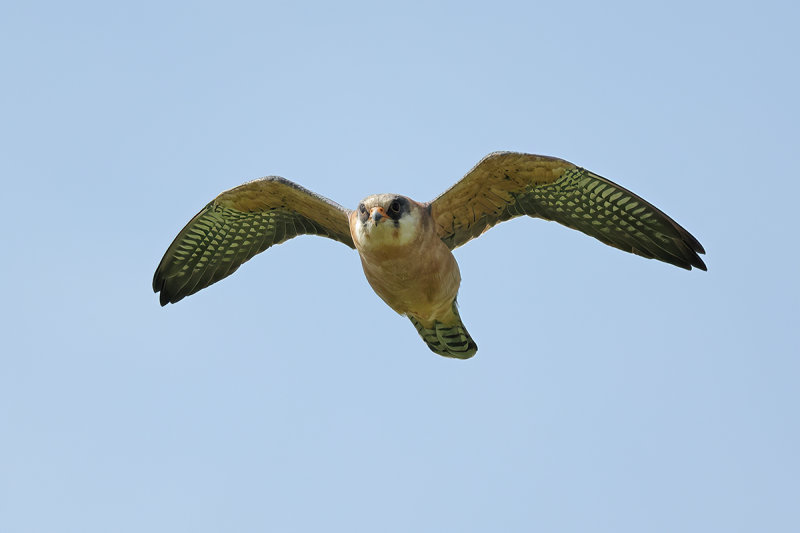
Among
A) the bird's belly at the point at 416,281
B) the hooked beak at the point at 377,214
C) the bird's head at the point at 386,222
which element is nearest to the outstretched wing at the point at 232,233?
the bird's belly at the point at 416,281

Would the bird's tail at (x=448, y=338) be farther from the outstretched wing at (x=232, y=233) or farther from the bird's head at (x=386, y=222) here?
the bird's head at (x=386, y=222)

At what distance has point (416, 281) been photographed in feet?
37.6

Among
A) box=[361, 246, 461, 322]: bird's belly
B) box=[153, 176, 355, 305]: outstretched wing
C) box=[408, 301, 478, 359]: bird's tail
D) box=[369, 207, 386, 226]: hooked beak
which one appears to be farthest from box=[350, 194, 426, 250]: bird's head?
box=[408, 301, 478, 359]: bird's tail

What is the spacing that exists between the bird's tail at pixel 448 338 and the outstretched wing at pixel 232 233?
138 centimetres

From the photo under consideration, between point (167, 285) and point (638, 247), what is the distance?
226 inches

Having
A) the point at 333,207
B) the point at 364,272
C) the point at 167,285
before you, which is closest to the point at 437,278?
the point at 364,272

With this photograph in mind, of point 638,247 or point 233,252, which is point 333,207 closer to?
point 233,252

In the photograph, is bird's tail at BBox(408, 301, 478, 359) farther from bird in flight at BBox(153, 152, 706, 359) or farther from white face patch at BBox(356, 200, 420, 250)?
white face patch at BBox(356, 200, 420, 250)

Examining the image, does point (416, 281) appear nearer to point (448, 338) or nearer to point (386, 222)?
point (386, 222)

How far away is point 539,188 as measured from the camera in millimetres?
12344

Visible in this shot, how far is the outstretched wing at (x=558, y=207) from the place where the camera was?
465 inches

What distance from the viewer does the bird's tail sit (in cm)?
1285

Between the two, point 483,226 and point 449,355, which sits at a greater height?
point 483,226

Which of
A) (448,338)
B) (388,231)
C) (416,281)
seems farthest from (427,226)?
(448,338)
